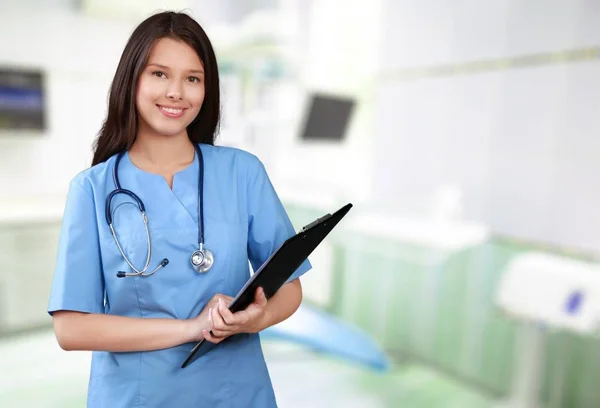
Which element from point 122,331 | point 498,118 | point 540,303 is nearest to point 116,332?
point 122,331

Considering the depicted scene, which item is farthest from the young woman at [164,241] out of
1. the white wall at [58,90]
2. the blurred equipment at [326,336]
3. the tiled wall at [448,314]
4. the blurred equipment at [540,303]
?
the white wall at [58,90]

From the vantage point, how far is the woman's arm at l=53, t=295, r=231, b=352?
0.78 m

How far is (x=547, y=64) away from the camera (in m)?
2.51

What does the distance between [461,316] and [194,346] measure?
7.59ft

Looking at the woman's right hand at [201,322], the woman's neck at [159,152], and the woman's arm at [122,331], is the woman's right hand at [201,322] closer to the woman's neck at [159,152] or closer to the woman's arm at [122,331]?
the woman's arm at [122,331]

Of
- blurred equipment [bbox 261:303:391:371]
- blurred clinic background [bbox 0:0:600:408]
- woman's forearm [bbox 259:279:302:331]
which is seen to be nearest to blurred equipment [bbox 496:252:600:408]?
blurred clinic background [bbox 0:0:600:408]

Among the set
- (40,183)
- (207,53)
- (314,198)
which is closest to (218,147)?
(207,53)

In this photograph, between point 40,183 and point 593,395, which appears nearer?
point 593,395

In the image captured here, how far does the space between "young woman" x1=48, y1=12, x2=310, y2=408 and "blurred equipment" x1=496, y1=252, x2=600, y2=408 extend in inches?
62.2

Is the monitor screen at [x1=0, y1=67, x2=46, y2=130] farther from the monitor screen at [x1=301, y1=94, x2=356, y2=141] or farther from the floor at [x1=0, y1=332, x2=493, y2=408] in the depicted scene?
the monitor screen at [x1=301, y1=94, x2=356, y2=141]

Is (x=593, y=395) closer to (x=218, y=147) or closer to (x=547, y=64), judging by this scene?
(x=547, y=64)

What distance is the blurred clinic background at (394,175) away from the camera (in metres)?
2.42

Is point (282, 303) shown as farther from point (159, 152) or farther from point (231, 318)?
point (159, 152)

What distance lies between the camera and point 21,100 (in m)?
3.22
